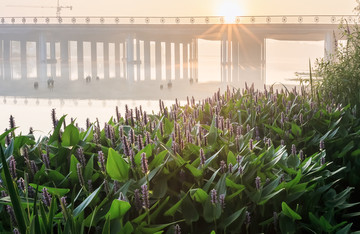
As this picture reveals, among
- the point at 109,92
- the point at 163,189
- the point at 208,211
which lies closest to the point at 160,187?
the point at 163,189

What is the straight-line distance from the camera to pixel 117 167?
9.88 feet

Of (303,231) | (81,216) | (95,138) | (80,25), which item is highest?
(80,25)

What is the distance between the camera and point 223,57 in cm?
6756

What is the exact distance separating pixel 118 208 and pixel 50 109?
1757 centimetres

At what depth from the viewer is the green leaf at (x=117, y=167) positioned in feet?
9.79

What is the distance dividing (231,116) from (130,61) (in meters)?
65.4

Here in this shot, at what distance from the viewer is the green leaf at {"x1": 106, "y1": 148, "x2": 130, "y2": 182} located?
2.98 m

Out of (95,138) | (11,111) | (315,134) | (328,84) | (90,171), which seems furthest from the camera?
(11,111)

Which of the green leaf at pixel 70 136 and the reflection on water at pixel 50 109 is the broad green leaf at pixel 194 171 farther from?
the reflection on water at pixel 50 109

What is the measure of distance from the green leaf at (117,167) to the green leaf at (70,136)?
2.61 feet

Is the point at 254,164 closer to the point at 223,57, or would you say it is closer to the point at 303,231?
the point at 303,231

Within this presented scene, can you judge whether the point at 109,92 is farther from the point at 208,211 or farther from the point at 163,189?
the point at 208,211

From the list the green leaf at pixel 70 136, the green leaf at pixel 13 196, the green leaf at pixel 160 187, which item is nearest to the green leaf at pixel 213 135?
the green leaf at pixel 160 187

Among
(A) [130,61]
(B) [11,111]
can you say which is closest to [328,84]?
(B) [11,111]
